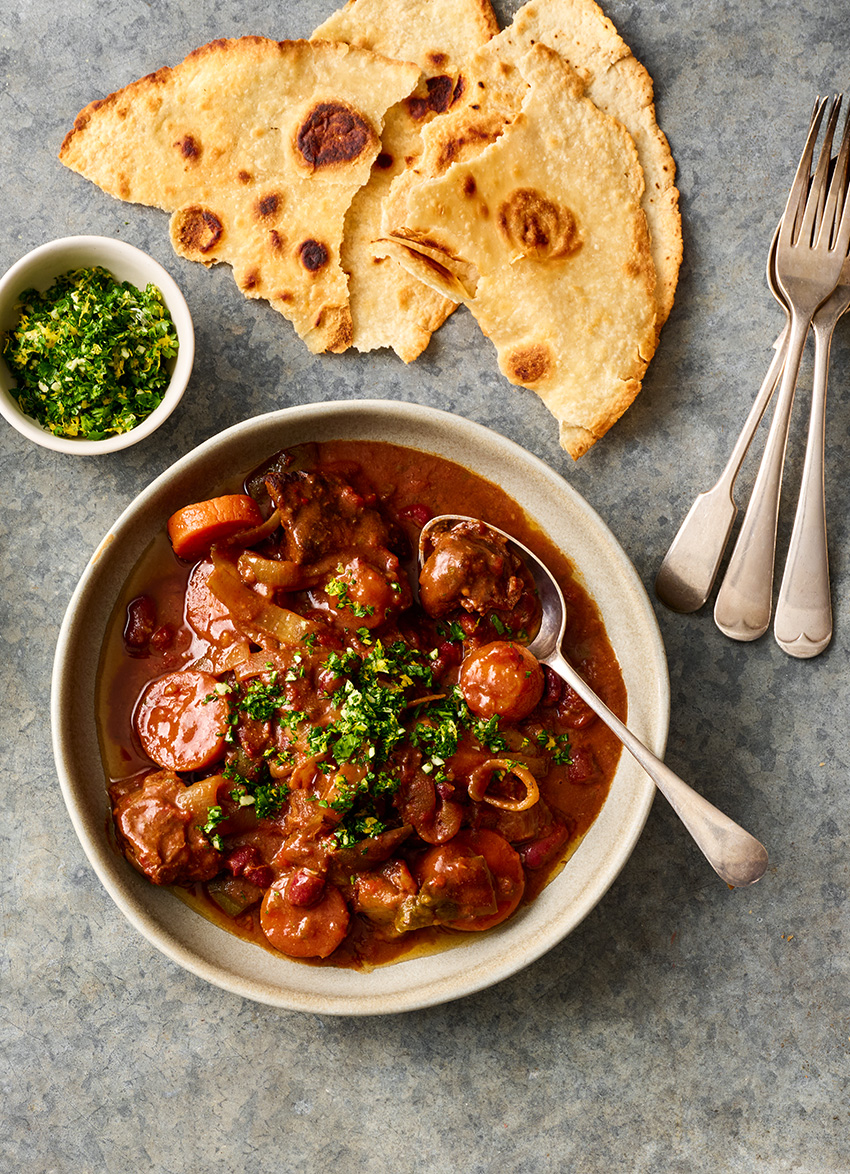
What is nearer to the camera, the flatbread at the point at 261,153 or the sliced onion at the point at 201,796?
the sliced onion at the point at 201,796

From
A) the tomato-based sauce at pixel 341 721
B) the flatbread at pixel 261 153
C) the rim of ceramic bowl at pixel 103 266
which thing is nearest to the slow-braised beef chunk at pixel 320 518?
the tomato-based sauce at pixel 341 721

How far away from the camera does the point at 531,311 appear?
3.88m

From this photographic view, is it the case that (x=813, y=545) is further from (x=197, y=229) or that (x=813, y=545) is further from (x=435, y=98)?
(x=197, y=229)

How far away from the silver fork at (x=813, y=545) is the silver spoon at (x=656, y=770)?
3.34ft

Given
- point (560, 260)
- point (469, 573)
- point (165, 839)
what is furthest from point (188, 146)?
point (165, 839)

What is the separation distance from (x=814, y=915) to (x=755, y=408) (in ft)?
7.67

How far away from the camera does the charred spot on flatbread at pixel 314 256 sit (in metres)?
3.94

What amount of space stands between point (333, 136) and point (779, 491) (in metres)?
2.56

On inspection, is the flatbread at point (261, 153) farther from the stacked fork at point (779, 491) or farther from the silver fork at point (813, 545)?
the silver fork at point (813, 545)

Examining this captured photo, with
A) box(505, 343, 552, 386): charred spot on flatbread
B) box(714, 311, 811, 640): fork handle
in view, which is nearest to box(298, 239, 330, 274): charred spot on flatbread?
box(505, 343, 552, 386): charred spot on flatbread

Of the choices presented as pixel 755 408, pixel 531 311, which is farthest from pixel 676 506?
pixel 531 311

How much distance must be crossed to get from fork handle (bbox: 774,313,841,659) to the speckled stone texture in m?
0.12

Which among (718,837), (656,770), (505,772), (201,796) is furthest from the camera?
(505,772)

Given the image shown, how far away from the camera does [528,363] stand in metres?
3.89
